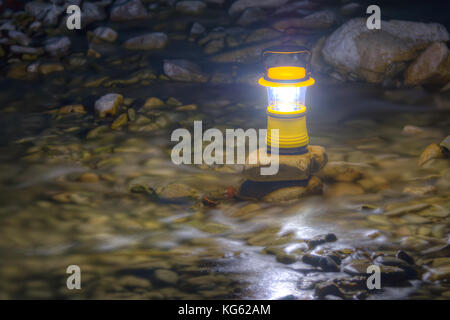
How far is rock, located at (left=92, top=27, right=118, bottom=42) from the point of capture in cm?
967

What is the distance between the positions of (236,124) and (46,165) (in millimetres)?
2347

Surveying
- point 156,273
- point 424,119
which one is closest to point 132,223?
point 156,273

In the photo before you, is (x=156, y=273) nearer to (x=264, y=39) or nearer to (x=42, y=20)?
(x=264, y=39)

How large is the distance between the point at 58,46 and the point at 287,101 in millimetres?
5949

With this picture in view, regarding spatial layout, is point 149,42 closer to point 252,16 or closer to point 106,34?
point 106,34

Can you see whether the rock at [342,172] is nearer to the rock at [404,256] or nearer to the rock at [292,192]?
the rock at [292,192]

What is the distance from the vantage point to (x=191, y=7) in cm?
1038

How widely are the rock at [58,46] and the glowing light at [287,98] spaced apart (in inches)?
225

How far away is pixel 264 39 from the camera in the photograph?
894 cm

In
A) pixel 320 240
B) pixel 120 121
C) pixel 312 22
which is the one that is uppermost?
pixel 312 22

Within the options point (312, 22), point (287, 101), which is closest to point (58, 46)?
point (312, 22)

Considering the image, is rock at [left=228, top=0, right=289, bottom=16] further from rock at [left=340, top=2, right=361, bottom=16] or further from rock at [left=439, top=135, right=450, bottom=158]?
rock at [left=439, top=135, right=450, bottom=158]

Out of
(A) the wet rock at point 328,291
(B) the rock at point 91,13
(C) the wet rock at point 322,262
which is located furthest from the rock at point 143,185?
(B) the rock at point 91,13

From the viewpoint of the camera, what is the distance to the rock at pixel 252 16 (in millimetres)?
9594
